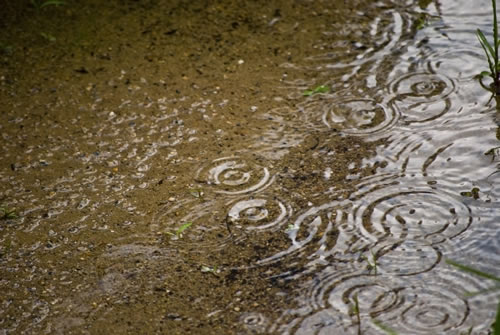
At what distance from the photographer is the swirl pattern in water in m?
2.86

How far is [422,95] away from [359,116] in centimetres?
31

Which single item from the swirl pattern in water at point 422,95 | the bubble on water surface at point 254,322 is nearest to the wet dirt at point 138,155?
the bubble on water surface at point 254,322

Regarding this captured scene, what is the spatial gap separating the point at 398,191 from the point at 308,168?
14.7 inches

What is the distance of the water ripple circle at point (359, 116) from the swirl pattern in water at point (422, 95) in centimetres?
7

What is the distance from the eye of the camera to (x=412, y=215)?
241 centimetres

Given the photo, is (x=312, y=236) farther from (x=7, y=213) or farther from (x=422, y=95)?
(x=7, y=213)

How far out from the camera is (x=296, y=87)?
3096 millimetres

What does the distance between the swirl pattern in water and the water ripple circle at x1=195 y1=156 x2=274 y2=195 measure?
688 mm

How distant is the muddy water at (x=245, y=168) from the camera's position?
7.10 feet

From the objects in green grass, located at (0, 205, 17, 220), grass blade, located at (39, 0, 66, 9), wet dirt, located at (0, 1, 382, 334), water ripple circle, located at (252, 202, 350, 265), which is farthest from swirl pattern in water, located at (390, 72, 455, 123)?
grass blade, located at (39, 0, 66, 9)

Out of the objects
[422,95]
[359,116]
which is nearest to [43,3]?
[359,116]

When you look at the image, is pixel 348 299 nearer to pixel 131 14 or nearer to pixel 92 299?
pixel 92 299

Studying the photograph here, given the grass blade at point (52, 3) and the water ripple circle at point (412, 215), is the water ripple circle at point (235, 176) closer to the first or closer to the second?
the water ripple circle at point (412, 215)

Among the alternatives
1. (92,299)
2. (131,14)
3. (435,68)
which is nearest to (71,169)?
(92,299)
